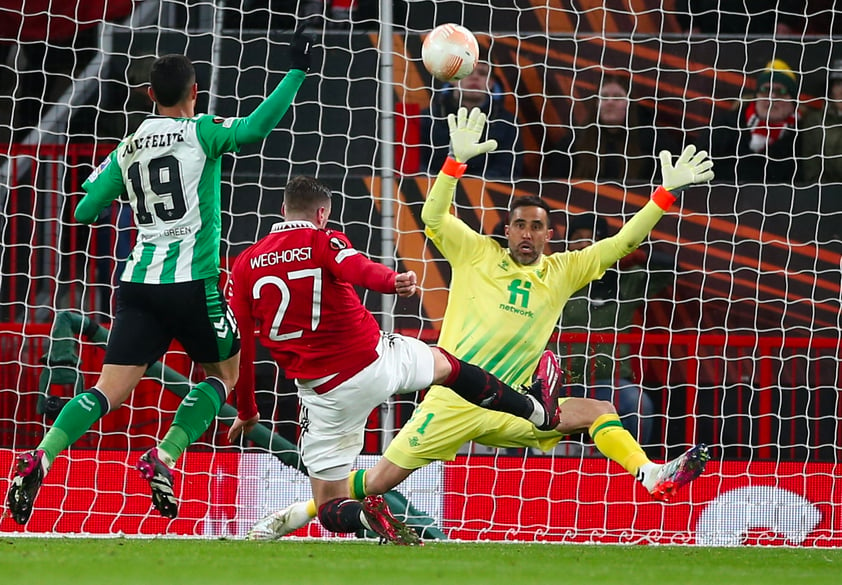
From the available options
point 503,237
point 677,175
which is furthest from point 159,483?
point 503,237

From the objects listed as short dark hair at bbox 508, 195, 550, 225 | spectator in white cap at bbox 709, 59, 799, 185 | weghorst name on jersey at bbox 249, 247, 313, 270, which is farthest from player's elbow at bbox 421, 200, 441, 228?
spectator in white cap at bbox 709, 59, 799, 185

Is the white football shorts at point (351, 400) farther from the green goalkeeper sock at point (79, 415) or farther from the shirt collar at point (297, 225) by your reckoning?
the green goalkeeper sock at point (79, 415)

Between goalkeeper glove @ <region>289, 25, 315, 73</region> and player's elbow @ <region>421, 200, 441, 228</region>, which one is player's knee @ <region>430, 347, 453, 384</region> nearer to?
player's elbow @ <region>421, 200, 441, 228</region>

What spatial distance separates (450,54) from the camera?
6.94 m

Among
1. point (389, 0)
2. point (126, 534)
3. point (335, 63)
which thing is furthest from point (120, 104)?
point (126, 534)

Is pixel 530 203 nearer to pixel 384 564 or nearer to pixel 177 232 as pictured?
pixel 177 232

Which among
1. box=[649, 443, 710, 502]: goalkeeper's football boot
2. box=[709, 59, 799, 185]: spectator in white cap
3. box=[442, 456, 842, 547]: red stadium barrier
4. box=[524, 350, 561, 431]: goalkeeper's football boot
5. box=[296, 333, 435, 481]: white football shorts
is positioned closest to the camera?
box=[296, 333, 435, 481]: white football shorts

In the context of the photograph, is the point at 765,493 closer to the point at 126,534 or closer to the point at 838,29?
the point at 126,534

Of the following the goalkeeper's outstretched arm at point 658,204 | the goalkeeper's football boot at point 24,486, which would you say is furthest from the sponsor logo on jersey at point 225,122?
the goalkeeper's outstretched arm at point 658,204

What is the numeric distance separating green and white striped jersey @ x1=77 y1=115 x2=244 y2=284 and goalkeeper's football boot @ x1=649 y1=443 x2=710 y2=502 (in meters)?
2.24

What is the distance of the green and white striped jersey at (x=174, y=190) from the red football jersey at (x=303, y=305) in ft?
0.68

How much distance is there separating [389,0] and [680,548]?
3.79m

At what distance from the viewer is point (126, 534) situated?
802 cm

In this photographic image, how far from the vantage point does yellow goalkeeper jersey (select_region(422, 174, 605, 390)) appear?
731 cm
